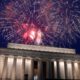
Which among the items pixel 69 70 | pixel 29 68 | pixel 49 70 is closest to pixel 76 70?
pixel 69 70

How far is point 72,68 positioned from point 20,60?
25.4 ft

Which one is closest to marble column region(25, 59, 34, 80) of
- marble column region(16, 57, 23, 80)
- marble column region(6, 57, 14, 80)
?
marble column region(16, 57, 23, 80)

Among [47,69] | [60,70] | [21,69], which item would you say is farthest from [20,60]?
[60,70]

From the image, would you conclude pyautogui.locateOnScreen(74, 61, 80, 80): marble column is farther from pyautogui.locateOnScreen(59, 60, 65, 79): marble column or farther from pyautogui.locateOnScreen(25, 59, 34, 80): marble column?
pyautogui.locateOnScreen(25, 59, 34, 80): marble column

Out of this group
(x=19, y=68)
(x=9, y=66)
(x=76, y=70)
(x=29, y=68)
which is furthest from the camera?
(x=76, y=70)

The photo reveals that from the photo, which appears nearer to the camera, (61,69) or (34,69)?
(34,69)

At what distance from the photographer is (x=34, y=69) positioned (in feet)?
88.9

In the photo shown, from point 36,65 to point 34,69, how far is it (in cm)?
68

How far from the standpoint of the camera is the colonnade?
2606cm

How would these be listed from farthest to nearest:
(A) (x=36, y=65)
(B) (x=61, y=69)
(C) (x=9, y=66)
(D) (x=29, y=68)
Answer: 1. (B) (x=61, y=69)
2. (A) (x=36, y=65)
3. (D) (x=29, y=68)
4. (C) (x=9, y=66)

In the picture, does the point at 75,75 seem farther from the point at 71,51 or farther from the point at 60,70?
the point at 71,51

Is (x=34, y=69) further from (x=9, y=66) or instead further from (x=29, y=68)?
(x=9, y=66)

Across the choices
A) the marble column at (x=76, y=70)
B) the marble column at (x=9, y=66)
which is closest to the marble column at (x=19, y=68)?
the marble column at (x=9, y=66)

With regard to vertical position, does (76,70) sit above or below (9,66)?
below
